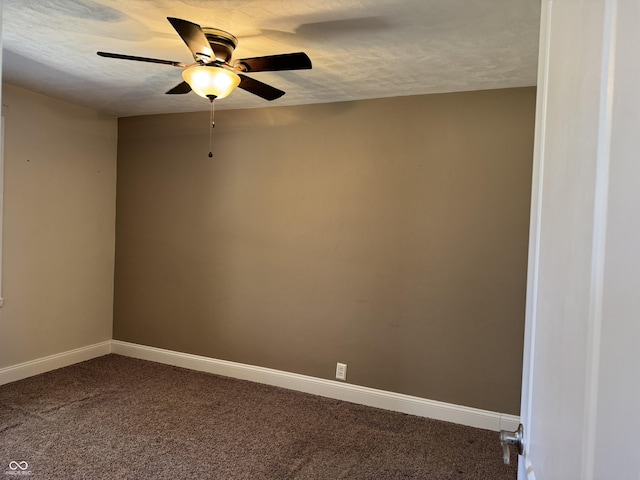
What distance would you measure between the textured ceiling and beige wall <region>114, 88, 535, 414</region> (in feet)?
1.22

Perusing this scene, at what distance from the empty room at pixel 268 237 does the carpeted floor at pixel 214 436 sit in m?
0.02

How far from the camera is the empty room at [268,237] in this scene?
7.42 feet

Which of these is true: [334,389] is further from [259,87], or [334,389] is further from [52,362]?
[52,362]

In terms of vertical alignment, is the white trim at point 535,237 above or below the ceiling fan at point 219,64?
below

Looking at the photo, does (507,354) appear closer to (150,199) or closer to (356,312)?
(356,312)

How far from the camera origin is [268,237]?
145 inches

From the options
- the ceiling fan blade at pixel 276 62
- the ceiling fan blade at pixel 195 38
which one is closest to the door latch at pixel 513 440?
the ceiling fan blade at pixel 276 62

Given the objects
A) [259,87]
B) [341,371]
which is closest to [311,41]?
[259,87]

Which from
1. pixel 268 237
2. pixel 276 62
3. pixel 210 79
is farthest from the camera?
pixel 268 237

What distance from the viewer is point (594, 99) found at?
1.95ft

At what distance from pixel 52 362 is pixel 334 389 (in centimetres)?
262

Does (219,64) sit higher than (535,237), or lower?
higher

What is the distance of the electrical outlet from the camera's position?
3424mm

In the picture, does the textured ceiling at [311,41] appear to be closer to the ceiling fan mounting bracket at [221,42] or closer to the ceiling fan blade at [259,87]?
the ceiling fan mounting bracket at [221,42]
